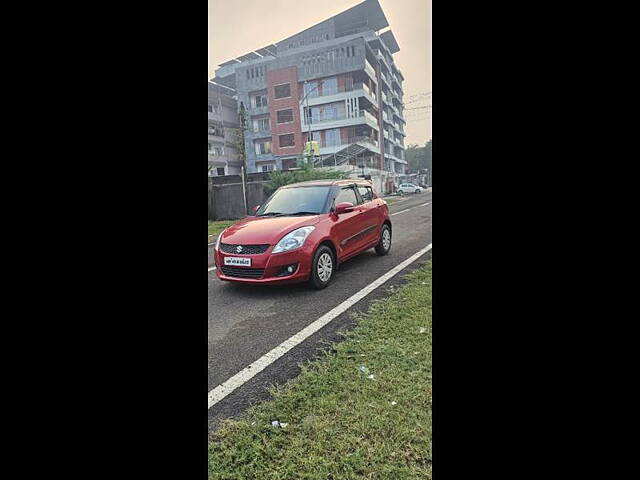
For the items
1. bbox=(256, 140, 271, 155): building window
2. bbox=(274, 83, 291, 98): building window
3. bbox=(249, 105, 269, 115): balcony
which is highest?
bbox=(274, 83, 291, 98): building window

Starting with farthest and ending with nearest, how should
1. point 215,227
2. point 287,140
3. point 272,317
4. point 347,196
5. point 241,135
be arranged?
point 347,196, point 272,317, point 287,140, point 241,135, point 215,227

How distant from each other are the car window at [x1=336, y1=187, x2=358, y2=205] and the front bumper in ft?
1.57

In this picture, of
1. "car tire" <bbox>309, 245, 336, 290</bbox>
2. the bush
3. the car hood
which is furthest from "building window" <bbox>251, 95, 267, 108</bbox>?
"car tire" <bbox>309, 245, 336, 290</bbox>

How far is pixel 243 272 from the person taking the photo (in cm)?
222

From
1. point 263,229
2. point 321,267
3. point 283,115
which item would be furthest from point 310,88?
point 321,267

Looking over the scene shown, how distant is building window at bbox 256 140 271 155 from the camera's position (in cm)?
156

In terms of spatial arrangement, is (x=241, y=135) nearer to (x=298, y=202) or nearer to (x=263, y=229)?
(x=263, y=229)

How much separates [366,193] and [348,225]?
472 millimetres

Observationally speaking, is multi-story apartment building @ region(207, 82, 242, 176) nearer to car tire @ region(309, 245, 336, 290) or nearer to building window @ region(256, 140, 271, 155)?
building window @ region(256, 140, 271, 155)
